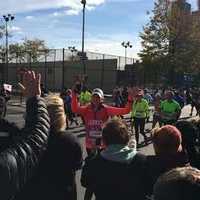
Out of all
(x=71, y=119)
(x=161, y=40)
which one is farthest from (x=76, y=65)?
(x=71, y=119)

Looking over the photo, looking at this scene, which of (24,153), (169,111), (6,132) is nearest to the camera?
(24,153)

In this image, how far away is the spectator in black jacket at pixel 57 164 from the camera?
4.60 m

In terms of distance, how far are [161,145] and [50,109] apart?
37.7 inches

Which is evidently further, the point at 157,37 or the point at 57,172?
the point at 157,37

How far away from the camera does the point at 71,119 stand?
75.5 feet

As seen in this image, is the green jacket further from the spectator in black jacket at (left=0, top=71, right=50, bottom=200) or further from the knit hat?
the spectator in black jacket at (left=0, top=71, right=50, bottom=200)

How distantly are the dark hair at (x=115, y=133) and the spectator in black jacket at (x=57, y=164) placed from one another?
31 cm

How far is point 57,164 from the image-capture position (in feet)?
15.6

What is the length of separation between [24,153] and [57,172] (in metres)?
2.28

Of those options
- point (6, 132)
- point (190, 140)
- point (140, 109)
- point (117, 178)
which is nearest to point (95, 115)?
point (190, 140)

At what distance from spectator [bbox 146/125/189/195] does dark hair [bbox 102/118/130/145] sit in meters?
0.25

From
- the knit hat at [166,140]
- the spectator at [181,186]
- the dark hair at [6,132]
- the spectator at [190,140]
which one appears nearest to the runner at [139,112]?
the spectator at [190,140]

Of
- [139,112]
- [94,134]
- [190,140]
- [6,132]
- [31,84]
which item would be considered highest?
[31,84]

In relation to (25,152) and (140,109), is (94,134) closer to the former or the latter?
(140,109)
